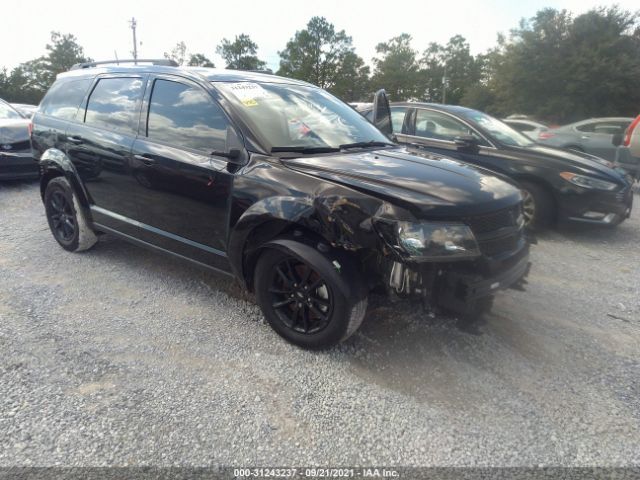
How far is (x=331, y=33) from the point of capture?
65.6m

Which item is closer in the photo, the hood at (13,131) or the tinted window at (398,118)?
the tinted window at (398,118)

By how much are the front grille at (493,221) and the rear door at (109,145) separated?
2563mm

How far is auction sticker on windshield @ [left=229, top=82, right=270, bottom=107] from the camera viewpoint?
3064 millimetres

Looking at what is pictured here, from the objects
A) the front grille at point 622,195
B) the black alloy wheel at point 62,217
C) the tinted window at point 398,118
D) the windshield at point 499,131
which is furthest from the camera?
the tinted window at point 398,118

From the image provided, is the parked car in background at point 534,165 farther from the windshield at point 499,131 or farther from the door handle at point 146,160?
the door handle at point 146,160

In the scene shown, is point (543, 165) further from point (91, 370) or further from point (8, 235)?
point (8, 235)

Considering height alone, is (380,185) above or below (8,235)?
above

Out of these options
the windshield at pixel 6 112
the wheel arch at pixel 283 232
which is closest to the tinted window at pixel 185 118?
the wheel arch at pixel 283 232

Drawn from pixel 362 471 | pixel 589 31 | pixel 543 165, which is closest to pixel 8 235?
pixel 362 471

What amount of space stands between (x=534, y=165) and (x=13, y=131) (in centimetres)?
786

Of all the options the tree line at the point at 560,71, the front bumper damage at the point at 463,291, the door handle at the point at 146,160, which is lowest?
the front bumper damage at the point at 463,291

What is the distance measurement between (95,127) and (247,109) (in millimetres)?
1696

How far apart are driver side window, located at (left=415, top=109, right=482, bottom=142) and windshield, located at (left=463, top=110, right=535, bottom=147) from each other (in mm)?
179

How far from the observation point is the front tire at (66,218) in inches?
164
